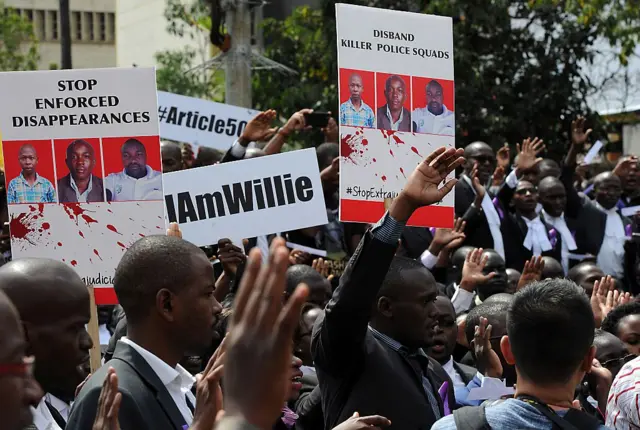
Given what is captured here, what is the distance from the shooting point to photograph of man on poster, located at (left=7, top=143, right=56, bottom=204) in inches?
242

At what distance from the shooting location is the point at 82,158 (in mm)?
6270

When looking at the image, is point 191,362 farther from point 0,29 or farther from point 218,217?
point 0,29

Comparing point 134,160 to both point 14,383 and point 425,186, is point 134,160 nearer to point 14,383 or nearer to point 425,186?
point 425,186

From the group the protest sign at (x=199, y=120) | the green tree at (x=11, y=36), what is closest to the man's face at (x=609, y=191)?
the protest sign at (x=199, y=120)

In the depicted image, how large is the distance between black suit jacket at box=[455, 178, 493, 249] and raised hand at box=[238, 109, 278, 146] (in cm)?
212

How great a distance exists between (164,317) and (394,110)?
3.20 meters

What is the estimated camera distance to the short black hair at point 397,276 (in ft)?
16.2

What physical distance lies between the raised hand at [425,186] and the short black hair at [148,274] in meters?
0.80

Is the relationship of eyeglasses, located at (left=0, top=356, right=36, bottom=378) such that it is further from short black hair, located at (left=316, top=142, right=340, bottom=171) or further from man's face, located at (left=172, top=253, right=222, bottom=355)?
short black hair, located at (left=316, top=142, right=340, bottom=171)

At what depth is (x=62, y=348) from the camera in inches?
148

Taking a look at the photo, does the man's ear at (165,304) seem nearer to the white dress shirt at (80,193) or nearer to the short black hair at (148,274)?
the short black hair at (148,274)

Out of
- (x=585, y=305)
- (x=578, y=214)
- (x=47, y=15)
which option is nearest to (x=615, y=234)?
(x=578, y=214)

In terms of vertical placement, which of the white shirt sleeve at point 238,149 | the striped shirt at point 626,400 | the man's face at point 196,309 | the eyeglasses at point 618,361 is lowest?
the eyeglasses at point 618,361

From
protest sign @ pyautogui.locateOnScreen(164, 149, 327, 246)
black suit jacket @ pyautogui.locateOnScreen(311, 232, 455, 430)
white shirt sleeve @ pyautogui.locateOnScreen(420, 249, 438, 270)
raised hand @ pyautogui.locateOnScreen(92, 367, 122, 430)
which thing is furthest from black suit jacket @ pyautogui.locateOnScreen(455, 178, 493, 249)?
raised hand @ pyautogui.locateOnScreen(92, 367, 122, 430)
